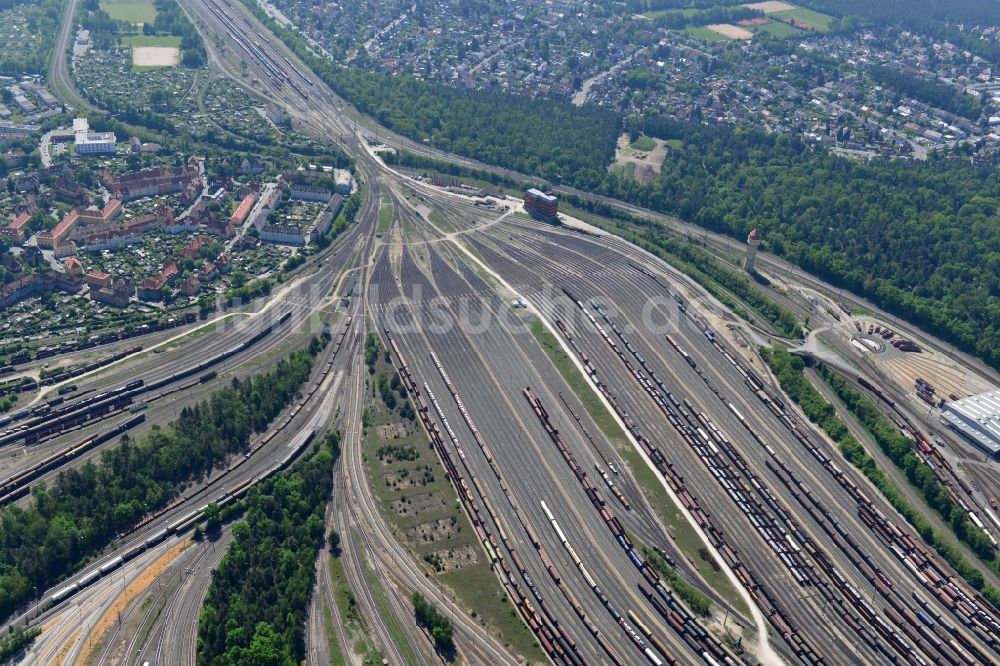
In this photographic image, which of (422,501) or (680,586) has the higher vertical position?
(680,586)

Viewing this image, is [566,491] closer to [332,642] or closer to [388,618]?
[388,618]

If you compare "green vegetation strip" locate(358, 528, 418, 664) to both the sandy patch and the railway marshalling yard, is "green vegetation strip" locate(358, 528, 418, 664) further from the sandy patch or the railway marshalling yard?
the sandy patch

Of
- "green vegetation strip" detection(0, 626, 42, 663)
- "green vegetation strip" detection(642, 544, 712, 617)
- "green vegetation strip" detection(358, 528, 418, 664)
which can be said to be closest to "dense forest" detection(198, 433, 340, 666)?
"green vegetation strip" detection(358, 528, 418, 664)

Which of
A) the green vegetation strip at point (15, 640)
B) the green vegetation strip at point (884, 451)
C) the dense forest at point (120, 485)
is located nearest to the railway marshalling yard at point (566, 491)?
the green vegetation strip at point (15, 640)

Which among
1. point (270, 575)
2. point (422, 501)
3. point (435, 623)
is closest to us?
point (435, 623)

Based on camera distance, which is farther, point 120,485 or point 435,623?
point 120,485

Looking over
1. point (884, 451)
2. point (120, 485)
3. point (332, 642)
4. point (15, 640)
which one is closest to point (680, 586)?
point (332, 642)


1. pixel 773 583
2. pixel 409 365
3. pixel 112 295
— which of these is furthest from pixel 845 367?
pixel 112 295
